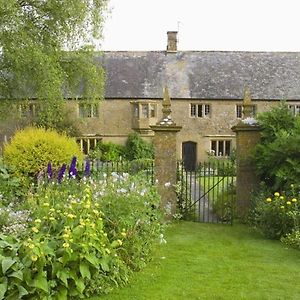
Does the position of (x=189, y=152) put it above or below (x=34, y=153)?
below

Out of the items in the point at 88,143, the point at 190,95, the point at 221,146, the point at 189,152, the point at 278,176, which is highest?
the point at 190,95

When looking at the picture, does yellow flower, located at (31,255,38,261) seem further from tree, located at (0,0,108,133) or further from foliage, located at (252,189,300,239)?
tree, located at (0,0,108,133)

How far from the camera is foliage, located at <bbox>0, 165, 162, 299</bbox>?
18.0 feet

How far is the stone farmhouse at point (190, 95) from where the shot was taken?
35.4 m

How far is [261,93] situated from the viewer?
3516cm

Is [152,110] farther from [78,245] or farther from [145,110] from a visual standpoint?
[78,245]

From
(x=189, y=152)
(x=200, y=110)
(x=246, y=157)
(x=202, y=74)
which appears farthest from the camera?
(x=189, y=152)

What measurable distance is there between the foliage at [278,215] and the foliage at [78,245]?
8.69 feet

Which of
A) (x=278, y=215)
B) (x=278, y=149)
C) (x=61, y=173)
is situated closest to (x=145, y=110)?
(x=278, y=149)

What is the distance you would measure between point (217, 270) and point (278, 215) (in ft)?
9.30

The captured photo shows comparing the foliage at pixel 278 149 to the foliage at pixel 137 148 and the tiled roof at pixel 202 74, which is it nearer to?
the foliage at pixel 137 148

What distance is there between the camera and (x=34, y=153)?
535 inches

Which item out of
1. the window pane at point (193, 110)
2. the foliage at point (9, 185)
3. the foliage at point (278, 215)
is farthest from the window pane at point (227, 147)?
the foliage at point (278, 215)

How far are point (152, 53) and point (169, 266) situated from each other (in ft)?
104
